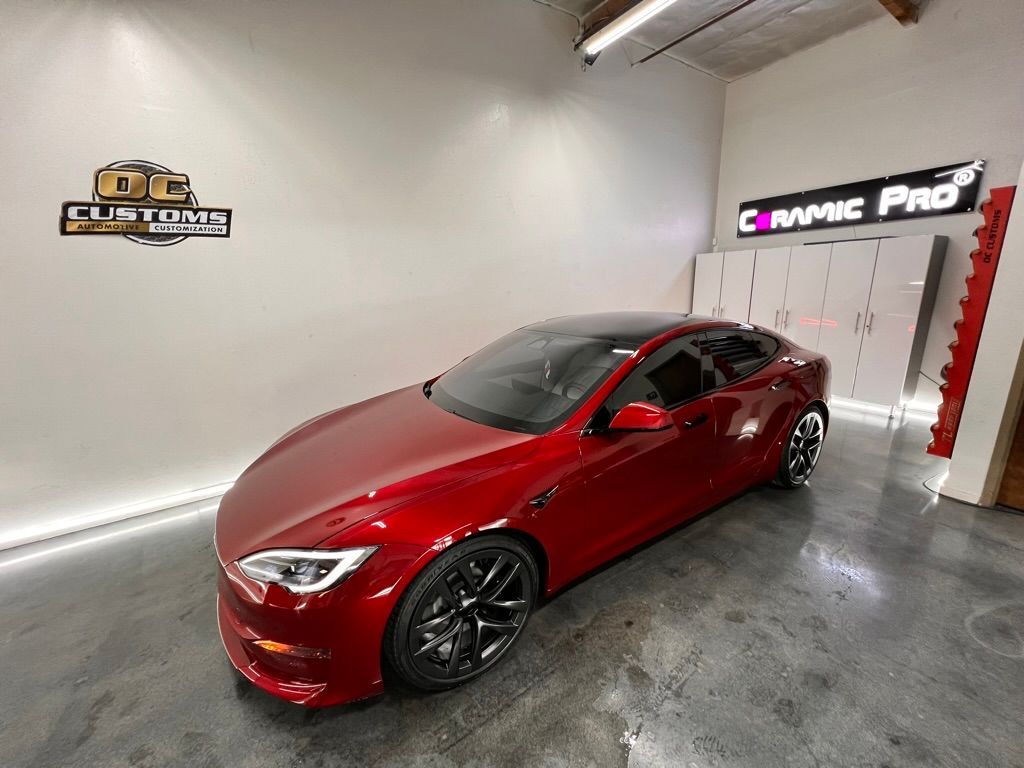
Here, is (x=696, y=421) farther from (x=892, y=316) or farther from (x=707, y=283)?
(x=707, y=283)

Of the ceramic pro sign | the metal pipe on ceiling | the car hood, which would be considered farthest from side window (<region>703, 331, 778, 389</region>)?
the ceramic pro sign

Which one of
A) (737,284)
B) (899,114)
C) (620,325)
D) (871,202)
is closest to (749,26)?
(899,114)

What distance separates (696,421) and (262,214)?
9.54ft

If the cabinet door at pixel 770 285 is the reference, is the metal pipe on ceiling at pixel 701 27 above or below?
above

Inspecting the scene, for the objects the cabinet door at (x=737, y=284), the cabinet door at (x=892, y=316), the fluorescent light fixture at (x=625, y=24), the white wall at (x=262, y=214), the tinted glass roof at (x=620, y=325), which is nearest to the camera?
the tinted glass roof at (x=620, y=325)

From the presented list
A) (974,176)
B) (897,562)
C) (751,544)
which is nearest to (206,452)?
(751,544)

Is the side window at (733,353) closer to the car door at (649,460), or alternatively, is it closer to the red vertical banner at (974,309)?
the car door at (649,460)

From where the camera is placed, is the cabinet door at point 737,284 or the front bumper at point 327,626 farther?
the cabinet door at point 737,284

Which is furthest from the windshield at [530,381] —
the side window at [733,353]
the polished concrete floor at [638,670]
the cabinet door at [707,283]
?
the cabinet door at [707,283]

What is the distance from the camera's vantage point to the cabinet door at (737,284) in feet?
17.1

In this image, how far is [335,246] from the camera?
123 inches

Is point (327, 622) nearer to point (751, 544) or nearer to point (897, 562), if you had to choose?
point (751, 544)

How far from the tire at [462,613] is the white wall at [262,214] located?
7.55 feet

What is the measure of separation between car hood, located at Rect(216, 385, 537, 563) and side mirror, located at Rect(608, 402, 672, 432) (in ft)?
1.10
